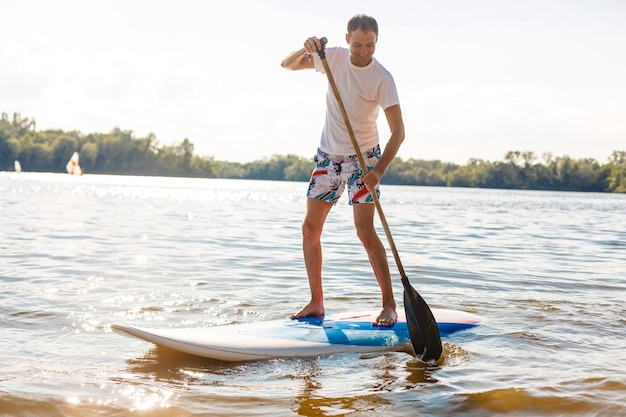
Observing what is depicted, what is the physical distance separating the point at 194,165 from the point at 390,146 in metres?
132

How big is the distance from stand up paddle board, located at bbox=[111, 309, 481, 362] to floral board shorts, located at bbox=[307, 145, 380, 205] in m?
0.93

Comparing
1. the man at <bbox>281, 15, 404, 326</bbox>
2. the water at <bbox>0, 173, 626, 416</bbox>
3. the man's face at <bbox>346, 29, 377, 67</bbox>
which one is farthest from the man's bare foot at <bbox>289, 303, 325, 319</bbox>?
the man's face at <bbox>346, 29, 377, 67</bbox>

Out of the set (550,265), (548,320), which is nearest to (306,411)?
(548,320)

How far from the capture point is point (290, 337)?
488cm

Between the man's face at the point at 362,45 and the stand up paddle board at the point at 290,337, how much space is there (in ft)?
6.25

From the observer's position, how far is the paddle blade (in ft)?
15.6

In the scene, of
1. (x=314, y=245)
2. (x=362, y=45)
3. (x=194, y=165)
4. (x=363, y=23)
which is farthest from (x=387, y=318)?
(x=194, y=165)

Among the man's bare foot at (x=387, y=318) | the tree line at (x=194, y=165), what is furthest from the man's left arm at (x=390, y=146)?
the tree line at (x=194, y=165)

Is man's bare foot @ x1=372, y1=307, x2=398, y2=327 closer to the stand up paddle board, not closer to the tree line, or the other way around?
the stand up paddle board

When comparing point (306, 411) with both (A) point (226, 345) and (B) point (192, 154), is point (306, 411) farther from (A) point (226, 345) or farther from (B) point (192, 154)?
(B) point (192, 154)

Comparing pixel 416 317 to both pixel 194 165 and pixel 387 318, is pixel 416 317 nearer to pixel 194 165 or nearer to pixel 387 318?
pixel 387 318

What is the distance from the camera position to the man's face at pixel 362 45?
4.85m

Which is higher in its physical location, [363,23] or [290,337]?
[363,23]

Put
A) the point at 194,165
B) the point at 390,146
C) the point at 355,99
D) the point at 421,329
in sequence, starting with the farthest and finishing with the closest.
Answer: the point at 194,165, the point at 355,99, the point at 390,146, the point at 421,329
